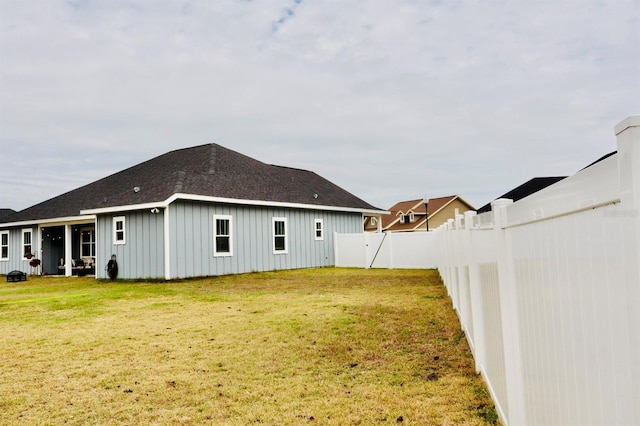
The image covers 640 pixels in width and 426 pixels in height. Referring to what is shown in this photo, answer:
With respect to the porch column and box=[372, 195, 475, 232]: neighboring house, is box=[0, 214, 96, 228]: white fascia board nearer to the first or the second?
the porch column

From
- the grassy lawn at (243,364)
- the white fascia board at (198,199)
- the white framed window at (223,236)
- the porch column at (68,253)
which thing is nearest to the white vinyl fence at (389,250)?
the white fascia board at (198,199)

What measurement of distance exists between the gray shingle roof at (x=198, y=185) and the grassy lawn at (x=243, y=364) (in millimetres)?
7686

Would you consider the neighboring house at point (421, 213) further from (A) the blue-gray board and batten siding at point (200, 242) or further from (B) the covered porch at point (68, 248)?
(B) the covered porch at point (68, 248)

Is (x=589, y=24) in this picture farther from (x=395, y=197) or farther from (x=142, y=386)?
(x=395, y=197)

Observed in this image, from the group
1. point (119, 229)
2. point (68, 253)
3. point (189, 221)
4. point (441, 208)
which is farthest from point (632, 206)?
point (441, 208)

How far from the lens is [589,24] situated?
9.85 metres

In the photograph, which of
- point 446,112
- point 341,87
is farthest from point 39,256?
point 446,112

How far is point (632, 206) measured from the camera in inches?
34.8

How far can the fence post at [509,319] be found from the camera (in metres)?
2.44

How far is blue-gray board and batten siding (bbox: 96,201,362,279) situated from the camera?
51.6 feet

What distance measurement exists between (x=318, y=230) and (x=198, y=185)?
662 centimetres

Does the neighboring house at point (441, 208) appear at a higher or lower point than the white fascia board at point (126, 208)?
higher

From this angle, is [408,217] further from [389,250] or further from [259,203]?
[259,203]

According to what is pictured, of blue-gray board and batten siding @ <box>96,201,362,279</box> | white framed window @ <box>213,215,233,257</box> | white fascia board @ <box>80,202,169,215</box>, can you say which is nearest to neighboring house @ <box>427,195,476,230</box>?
blue-gray board and batten siding @ <box>96,201,362,279</box>
